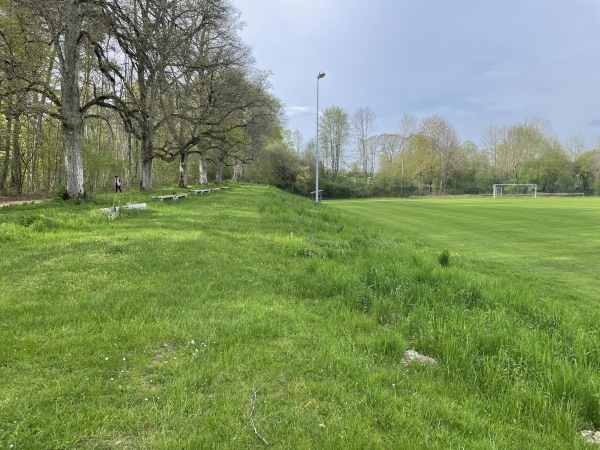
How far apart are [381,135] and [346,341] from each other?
87.6 m

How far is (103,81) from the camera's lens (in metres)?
20.8

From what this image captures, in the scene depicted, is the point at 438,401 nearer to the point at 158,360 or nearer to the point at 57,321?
the point at 158,360

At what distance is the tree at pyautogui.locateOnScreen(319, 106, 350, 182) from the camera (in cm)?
7756

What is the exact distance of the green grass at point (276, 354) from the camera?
253 cm

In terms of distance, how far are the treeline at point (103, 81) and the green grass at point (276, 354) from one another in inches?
341

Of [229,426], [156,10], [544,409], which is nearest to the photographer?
[229,426]

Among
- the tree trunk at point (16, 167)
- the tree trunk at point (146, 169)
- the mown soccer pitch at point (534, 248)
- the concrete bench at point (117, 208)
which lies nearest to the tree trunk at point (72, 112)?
the concrete bench at point (117, 208)

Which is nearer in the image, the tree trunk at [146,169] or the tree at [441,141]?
the tree trunk at [146,169]

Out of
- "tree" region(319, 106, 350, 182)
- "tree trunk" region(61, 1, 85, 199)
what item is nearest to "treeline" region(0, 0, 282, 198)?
"tree trunk" region(61, 1, 85, 199)

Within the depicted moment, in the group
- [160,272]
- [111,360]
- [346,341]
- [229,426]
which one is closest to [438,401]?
[346,341]

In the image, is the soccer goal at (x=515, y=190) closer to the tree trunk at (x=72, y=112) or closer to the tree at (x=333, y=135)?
the tree at (x=333, y=135)

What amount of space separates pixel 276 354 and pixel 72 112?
47.4 feet

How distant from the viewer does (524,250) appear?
1206cm

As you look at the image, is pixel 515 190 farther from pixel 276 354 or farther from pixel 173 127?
pixel 276 354
